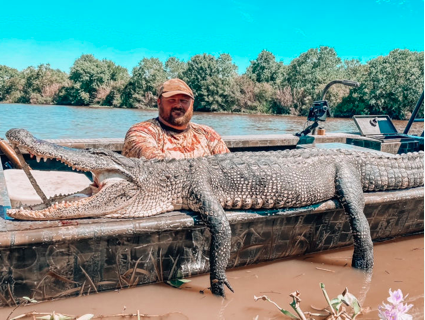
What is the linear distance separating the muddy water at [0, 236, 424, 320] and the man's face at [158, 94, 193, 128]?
4.54 ft

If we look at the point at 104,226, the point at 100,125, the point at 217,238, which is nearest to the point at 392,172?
the point at 217,238

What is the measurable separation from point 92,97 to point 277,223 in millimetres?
46646

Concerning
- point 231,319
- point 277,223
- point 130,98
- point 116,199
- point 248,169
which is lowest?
point 231,319

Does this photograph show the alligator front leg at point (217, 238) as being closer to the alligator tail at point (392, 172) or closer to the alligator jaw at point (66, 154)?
the alligator jaw at point (66, 154)

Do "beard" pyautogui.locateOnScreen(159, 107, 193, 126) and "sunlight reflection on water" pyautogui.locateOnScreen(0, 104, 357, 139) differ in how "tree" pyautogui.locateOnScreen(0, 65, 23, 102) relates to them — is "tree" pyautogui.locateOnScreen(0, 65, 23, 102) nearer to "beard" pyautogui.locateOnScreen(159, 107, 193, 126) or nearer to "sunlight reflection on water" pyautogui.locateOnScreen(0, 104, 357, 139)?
"sunlight reflection on water" pyautogui.locateOnScreen(0, 104, 357, 139)

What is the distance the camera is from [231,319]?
2234mm

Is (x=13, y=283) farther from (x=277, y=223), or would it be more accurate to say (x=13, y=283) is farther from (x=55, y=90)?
(x=55, y=90)

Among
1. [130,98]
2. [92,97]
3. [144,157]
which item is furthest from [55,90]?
[144,157]

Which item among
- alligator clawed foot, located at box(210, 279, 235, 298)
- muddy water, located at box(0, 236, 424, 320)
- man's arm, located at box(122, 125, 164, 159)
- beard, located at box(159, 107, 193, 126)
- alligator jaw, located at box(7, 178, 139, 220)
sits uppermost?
beard, located at box(159, 107, 193, 126)

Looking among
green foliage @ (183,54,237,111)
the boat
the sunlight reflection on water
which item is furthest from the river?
green foliage @ (183,54,237,111)

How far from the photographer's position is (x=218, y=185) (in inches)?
102

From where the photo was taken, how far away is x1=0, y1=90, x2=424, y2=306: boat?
2.00 m

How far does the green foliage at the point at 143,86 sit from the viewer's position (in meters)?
40.1

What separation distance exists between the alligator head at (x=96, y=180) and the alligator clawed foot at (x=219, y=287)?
2.56 ft
